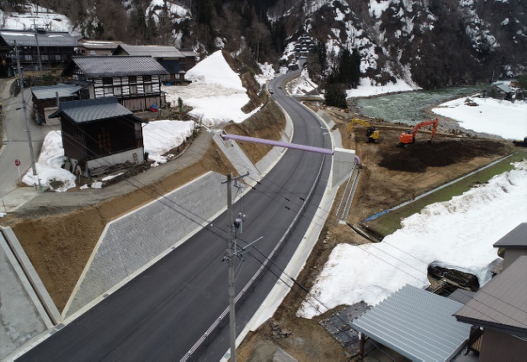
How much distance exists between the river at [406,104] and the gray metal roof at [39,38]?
5082cm

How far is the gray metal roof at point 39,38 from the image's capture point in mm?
43125

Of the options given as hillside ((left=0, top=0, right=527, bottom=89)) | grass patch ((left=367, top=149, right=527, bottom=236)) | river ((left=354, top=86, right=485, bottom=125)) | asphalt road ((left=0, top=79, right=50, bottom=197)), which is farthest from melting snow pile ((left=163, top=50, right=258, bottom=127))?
river ((left=354, top=86, right=485, bottom=125))

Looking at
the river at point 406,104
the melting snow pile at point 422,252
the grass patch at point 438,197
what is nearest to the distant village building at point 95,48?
the grass patch at point 438,197

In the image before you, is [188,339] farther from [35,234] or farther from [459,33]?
[459,33]

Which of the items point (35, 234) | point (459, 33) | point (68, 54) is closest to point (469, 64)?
point (459, 33)

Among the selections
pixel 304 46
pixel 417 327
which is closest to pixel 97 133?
pixel 417 327

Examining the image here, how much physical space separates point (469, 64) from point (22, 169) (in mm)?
132446

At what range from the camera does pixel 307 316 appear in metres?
17.3

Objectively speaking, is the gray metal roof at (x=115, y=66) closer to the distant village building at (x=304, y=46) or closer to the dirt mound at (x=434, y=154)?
the dirt mound at (x=434, y=154)

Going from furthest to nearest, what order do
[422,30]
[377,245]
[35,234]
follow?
[422,30] < [377,245] < [35,234]

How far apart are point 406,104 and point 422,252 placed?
69967mm

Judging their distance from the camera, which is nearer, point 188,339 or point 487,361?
point 487,361

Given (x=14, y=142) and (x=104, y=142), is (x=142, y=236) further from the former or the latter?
(x=14, y=142)

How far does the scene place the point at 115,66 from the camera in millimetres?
32188
